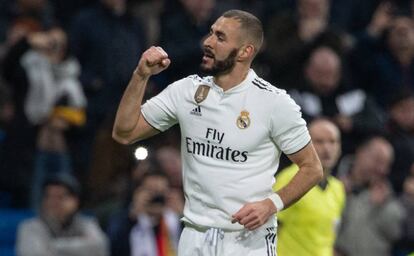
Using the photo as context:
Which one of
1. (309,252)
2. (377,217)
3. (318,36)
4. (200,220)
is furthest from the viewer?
(318,36)

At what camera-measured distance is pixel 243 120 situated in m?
7.37

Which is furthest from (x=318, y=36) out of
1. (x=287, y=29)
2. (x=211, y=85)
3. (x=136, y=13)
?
(x=211, y=85)

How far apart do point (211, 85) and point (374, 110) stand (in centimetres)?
543

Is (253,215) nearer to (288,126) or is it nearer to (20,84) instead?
(288,126)

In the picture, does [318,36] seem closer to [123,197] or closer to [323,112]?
[323,112]

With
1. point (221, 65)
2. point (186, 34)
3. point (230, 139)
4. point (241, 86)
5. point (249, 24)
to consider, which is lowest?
point (186, 34)

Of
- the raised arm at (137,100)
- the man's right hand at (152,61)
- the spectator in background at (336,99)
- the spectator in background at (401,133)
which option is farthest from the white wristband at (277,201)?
the spectator in background at (401,133)

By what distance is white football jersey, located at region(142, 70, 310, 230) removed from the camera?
737 centimetres

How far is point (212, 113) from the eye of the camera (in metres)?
7.42

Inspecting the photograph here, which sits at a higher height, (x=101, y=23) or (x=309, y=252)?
(x=101, y=23)

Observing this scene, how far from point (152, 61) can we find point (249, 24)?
59 cm

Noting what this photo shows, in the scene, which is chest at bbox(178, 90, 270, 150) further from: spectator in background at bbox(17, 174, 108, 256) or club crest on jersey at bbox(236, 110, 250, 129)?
spectator in background at bbox(17, 174, 108, 256)

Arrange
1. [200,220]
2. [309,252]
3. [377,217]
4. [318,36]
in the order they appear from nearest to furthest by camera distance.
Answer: [200,220]
[309,252]
[377,217]
[318,36]

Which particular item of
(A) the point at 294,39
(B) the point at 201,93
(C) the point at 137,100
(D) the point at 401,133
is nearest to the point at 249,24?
(B) the point at 201,93
